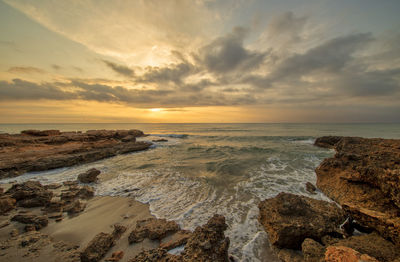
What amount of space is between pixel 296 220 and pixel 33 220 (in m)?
6.85

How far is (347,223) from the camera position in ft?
10.1

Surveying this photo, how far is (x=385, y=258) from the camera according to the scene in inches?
76.4

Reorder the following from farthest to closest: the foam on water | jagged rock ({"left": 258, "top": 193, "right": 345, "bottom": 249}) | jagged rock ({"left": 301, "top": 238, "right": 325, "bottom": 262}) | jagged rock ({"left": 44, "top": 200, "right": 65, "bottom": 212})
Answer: jagged rock ({"left": 44, "top": 200, "right": 65, "bottom": 212}) → the foam on water → jagged rock ({"left": 258, "top": 193, "right": 345, "bottom": 249}) → jagged rock ({"left": 301, "top": 238, "right": 325, "bottom": 262})

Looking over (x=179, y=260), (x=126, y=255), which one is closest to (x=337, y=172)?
(x=179, y=260)

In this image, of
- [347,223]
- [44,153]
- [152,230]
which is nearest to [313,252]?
[347,223]

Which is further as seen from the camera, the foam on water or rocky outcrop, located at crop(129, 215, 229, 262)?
the foam on water

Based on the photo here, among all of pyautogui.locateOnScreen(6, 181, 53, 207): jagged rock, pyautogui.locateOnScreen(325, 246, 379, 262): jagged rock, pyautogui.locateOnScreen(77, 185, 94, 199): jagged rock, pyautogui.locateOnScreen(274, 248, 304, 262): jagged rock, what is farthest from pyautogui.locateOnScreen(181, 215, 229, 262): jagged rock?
pyautogui.locateOnScreen(6, 181, 53, 207): jagged rock

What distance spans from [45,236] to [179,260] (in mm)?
3719

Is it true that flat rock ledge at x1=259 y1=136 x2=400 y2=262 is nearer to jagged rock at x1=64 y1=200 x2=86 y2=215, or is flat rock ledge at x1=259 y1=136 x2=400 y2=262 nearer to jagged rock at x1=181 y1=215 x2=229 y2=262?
jagged rock at x1=181 y1=215 x2=229 y2=262

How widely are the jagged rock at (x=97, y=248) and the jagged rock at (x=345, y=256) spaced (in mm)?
3999

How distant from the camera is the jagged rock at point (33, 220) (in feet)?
12.1

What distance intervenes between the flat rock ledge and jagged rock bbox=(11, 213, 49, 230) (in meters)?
5.98

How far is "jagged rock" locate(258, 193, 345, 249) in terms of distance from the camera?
112 inches

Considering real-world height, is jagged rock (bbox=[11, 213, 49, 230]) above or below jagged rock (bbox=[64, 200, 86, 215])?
above
